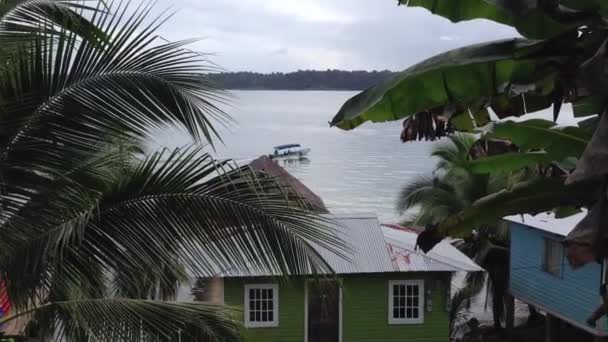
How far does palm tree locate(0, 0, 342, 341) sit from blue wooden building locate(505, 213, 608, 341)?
11571 mm

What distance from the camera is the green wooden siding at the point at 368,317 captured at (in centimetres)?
1553

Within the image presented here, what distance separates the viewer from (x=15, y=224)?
4.88m

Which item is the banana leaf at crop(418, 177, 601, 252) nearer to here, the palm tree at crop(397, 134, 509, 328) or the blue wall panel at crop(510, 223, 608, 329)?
the blue wall panel at crop(510, 223, 608, 329)

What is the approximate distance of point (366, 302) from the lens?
15.6m

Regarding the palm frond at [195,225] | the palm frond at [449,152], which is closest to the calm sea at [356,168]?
the palm frond at [449,152]

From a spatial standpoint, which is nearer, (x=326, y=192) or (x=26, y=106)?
(x=26, y=106)

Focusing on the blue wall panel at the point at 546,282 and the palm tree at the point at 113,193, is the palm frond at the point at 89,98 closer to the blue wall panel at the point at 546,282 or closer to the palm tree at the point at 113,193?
the palm tree at the point at 113,193

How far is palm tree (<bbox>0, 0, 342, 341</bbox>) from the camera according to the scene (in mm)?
4988

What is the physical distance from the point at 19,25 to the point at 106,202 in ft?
4.76

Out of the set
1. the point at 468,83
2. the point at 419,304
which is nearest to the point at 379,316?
the point at 419,304

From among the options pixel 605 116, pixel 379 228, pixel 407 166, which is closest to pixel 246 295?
pixel 379 228

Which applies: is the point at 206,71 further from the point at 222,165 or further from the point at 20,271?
the point at 20,271

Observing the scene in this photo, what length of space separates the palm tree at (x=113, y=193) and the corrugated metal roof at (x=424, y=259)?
9.65 m

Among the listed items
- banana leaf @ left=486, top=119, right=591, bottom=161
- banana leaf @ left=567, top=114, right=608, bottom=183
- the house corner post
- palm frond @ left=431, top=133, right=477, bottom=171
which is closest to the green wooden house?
the house corner post
